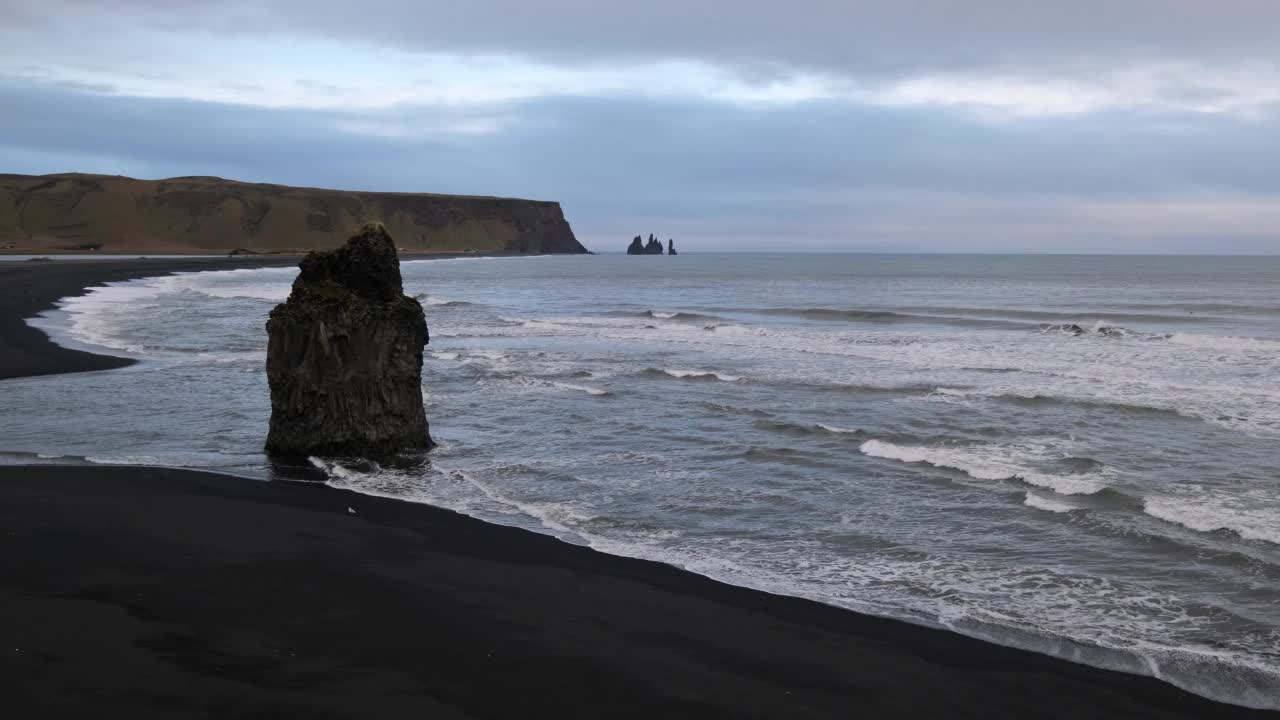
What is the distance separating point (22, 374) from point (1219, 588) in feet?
69.1

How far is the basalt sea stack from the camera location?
40.2 feet

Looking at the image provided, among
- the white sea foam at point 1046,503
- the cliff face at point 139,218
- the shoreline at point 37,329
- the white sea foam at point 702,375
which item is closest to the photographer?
the white sea foam at point 1046,503

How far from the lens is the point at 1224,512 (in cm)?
1055

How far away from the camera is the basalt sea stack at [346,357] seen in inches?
482

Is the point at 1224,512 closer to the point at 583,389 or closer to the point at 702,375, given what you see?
the point at 583,389

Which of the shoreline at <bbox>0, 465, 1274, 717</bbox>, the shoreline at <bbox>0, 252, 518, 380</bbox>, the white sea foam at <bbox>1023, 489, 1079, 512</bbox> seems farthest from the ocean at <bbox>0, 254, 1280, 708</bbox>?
the shoreline at <bbox>0, 252, 518, 380</bbox>

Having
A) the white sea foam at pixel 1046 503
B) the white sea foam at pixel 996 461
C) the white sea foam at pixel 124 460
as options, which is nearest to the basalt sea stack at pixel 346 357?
the white sea foam at pixel 124 460

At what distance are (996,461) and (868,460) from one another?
69.3 inches

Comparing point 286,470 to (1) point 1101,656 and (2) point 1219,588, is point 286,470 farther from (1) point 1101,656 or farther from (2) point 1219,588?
(2) point 1219,588

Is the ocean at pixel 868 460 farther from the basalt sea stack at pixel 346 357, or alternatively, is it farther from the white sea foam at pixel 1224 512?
the basalt sea stack at pixel 346 357

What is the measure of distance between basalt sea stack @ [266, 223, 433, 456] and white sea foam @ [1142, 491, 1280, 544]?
30.7 feet

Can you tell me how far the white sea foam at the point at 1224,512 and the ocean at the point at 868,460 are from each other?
0.04 metres

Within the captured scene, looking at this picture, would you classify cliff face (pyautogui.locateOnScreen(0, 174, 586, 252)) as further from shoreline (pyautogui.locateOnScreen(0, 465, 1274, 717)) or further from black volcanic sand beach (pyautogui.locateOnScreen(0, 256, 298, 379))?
shoreline (pyautogui.locateOnScreen(0, 465, 1274, 717))

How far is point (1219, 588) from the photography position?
8.16 m
